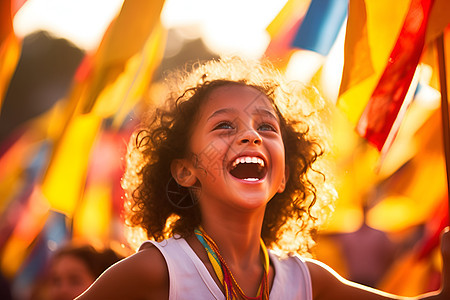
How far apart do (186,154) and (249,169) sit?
254 mm

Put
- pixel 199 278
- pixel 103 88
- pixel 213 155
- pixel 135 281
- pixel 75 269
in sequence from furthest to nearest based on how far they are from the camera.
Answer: pixel 75 269 → pixel 103 88 → pixel 213 155 → pixel 199 278 → pixel 135 281

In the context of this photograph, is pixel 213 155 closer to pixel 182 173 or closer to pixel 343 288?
pixel 182 173

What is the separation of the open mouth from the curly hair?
21 cm

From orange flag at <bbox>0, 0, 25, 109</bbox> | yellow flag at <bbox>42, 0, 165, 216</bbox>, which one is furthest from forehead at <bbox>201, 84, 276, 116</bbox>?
orange flag at <bbox>0, 0, 25, 109</bbox>

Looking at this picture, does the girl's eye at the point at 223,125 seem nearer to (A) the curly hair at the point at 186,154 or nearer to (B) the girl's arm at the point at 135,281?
(A) the curly hair at the point at 186,154

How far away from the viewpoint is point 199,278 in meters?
1.83

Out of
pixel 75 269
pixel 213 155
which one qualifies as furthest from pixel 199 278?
pixel 75 269

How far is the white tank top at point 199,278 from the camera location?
1.79m

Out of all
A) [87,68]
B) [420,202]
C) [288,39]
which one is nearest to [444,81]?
[288,39]

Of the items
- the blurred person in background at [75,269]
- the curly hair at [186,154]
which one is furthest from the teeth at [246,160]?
the blurred person in background at [75,269]

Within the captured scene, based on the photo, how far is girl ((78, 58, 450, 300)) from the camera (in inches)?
71.8

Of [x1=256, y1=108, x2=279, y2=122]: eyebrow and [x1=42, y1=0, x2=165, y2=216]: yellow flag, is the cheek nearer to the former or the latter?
[x1=256, y1=108, x2=279, y2=122]: eyebrow

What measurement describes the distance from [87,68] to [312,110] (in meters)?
1.05

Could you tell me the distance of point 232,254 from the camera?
6.37 feet
